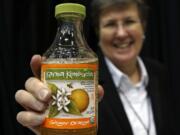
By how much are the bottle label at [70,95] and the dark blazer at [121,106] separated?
1.94 ft

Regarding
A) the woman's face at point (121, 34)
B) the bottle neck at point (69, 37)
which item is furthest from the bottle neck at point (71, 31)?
the woman's face at point (121, 34)

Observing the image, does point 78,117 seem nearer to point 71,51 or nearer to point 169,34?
point 71,51

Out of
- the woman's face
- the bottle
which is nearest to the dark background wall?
the woman's face

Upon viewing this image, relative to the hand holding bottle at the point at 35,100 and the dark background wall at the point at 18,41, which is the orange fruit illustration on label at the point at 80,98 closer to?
the hand holding bottle at the point at 35,100

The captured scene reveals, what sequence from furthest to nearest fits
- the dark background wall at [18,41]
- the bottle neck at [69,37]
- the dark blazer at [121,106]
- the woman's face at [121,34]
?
the woman's face at [121,34] < the dark blazer at [121,106] < the dark background wall at [18,41] < the bottle neck at [69,37]

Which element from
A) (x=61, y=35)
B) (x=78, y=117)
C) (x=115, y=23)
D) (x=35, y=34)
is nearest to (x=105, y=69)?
(x=115, y=23)

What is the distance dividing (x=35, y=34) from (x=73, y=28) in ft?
1.50

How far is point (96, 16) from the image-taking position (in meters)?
1.45

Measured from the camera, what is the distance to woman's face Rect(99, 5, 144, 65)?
1410 mm

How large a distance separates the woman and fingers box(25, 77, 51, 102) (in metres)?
0.57

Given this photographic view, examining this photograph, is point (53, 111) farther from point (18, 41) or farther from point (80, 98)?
point (18, 41)

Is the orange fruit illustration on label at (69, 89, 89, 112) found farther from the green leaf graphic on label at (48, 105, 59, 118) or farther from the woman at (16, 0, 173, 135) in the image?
the woman at (16, 0, 173, 135)

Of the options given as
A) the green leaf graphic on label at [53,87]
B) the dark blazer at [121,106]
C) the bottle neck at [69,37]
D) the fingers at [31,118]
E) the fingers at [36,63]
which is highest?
the bottle neck at [69,37]

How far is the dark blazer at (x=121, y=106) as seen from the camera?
1238mm
